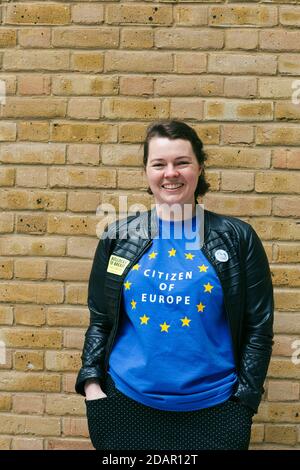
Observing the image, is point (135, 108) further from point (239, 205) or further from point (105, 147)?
point (239, 205)

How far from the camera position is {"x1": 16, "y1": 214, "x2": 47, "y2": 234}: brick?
3141mm

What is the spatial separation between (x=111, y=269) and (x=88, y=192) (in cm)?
91

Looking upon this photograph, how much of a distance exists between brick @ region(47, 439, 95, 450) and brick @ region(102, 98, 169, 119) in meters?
1.68

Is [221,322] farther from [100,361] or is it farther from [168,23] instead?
[168,23]

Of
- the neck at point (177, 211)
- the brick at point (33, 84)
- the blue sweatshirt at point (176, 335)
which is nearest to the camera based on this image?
the blue sweatshirt at point (176, 335)

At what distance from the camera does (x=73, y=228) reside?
313 cm

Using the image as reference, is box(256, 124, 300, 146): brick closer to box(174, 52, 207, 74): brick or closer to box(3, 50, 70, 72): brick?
box(174, 52, 207, 74): brick

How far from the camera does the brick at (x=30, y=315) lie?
3.15 metres

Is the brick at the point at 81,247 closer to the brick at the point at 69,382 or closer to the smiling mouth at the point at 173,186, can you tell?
the brick at the point at 69,382

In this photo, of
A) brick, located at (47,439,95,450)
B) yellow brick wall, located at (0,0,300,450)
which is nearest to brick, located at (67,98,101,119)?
yellow brick wall, located at (0,0,300,450)

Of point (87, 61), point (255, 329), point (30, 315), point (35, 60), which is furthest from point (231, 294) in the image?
point (35, 60)

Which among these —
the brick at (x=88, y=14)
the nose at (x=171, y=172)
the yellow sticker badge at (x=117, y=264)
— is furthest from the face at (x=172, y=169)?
the brick at (x=88, y=14)

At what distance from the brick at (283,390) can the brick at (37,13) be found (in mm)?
2113

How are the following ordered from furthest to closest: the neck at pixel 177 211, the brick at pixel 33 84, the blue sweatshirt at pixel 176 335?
the brick at pixel 33 84 < the neck at pixel 177 211 < the blue sweatshirt at pixel 176 335
